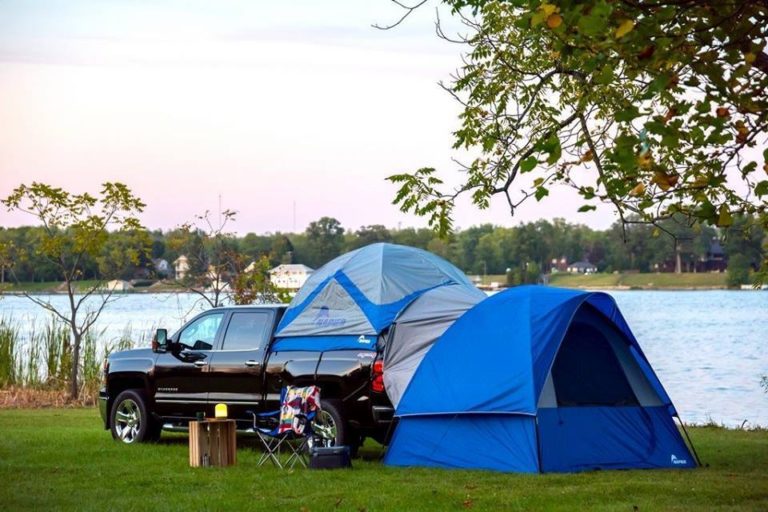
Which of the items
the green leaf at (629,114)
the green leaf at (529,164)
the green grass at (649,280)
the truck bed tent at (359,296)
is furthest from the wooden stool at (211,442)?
the green grass at (649,280)

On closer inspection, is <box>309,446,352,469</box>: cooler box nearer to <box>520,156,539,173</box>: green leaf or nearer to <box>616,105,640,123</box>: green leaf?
<box>520,156,539,173</box>: green leaf

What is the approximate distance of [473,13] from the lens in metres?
14.2

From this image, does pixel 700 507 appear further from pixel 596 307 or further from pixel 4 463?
pixel 4 463

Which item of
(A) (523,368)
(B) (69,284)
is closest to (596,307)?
(A) (523,368)

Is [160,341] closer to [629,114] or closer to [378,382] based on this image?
[378,382]

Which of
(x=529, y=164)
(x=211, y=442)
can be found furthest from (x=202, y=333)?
(x=529, y=164)

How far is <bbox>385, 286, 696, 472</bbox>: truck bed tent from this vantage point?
1267cm

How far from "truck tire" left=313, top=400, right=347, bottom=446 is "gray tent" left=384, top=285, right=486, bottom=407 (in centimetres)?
59

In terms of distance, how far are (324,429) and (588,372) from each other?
9.50 ft

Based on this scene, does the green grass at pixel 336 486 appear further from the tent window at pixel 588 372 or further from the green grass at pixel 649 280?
the green grass at pixel 649 280

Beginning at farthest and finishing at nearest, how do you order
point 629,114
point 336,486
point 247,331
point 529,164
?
point 247,331, point 336,486, point 529,164, point 629,114

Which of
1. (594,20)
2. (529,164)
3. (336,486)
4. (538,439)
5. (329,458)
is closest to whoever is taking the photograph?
(594,20)

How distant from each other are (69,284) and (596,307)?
13.4 m

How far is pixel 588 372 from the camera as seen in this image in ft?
44.0
